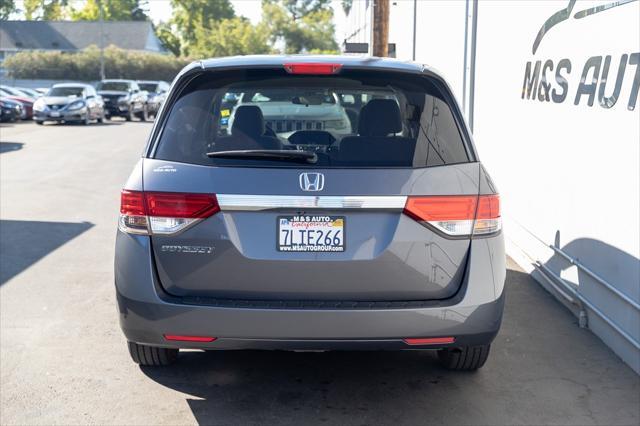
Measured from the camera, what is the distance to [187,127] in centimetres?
435

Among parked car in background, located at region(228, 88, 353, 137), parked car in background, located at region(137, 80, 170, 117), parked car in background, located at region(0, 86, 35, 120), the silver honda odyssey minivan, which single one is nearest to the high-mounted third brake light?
the silver honda odyssey minivan

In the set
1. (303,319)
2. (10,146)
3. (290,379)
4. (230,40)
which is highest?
(303,319)

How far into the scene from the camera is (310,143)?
4.79 meters

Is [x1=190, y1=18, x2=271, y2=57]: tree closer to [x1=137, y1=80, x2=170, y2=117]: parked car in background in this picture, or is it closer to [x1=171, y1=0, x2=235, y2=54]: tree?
[x1=171, y1=0, x2=235, y2=54]: tree

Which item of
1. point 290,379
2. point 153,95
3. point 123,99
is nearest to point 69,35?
point 153,95

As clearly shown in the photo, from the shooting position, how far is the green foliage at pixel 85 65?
2707 inches

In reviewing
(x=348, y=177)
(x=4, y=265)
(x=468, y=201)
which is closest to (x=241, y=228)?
(x=348, y=177)

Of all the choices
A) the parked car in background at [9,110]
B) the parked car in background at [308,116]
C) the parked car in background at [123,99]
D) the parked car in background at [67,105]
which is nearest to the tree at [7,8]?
the parked car in background at [123,99]

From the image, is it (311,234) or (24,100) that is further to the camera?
(24,100)

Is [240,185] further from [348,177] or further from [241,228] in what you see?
[348,177]

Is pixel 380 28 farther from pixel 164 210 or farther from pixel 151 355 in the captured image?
pixel 164 210

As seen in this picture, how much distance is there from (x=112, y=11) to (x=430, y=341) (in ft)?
386

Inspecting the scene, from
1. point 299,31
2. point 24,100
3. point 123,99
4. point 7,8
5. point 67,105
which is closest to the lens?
point 67,105

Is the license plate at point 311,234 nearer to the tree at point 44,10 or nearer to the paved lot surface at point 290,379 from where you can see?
the paved lot surface at point 290,379
